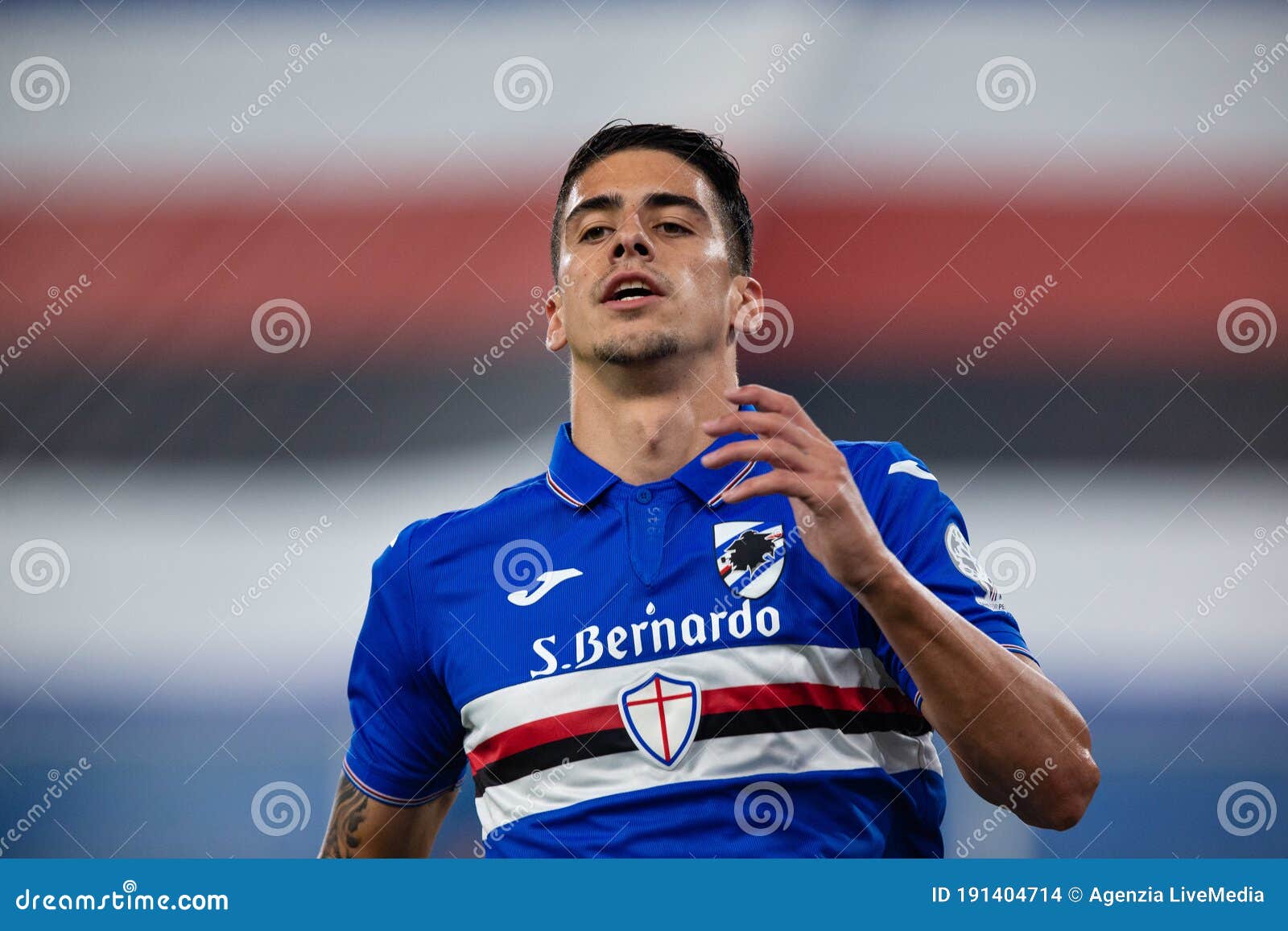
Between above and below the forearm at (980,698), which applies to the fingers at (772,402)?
above

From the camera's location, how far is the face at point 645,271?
4.94ft

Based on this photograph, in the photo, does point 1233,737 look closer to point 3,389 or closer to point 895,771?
point 895,771

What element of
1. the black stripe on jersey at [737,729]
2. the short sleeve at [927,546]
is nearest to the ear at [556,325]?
the short sleeve at [927,546]

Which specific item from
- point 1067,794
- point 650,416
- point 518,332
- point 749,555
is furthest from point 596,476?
point 518,332

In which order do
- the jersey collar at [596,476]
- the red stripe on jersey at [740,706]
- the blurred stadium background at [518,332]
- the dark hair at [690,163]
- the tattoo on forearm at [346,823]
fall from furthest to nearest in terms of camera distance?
the blurred stadium background at [518,332], the dark hair at [690,163], the tattoo on forearm at [346,823], the jersey collar at [596,476], the red stripe on jersey at [740,706]

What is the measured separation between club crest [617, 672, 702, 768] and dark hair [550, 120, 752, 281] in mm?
659

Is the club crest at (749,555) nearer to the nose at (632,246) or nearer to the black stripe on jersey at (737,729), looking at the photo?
the black stripe on jersey at (737,729)

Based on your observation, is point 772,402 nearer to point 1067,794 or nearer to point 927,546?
point 927,546

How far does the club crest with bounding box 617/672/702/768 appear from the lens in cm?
129

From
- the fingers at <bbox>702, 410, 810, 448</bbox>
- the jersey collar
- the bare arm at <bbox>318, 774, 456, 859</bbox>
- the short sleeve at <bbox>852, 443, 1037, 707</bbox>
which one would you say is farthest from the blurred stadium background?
the fingers at <bbox>702, 410, 810, 448</bbox>

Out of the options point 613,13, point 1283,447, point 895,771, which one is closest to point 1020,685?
point 895,771

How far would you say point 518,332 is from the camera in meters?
2.27

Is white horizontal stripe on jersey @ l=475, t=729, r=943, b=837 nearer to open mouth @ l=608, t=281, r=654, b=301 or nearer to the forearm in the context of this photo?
the forearm

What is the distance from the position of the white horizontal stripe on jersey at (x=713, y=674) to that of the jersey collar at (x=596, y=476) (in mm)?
213
